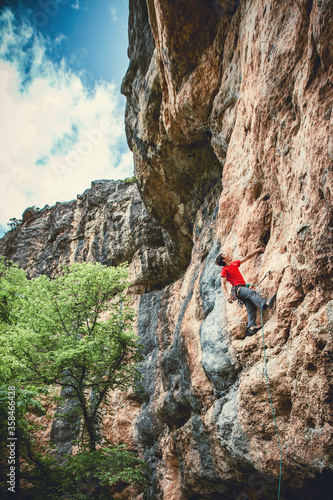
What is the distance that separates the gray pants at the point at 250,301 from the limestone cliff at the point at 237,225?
24cm

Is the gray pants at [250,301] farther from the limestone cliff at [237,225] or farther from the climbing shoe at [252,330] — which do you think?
the limestone cliff at [237,225]

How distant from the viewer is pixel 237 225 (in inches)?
243

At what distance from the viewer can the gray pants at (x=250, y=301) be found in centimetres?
484

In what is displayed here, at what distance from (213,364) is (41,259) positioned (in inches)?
793

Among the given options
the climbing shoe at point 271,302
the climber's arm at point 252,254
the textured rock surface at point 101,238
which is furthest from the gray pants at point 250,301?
the textured rock surface at point 101,238

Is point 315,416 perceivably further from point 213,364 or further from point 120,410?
point 120,410

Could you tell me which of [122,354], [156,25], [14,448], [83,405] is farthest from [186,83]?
[14,448]

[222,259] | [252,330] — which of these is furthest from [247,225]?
[252,330]

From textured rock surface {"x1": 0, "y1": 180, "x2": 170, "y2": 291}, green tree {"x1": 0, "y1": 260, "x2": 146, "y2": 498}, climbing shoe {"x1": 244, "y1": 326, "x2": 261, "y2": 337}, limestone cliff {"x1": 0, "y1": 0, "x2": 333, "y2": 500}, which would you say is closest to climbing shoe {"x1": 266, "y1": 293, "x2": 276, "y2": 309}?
limestone cliff {"x1": 0, "y1": 0, "x2": 333, "y2": 500}

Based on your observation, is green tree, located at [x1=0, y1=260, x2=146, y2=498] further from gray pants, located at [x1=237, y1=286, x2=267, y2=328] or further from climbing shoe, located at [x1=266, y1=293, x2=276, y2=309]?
climbing shoe, located at [x1=266, y1=293, x2=276, y2=309]

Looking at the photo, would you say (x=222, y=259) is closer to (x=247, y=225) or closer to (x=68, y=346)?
(x=247, y=225)

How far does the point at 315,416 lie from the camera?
3496mm

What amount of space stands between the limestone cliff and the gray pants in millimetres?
236

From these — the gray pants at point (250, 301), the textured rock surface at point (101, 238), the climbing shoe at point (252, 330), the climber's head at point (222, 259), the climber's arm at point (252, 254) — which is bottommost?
the climbing shoe at point (252, 330)
